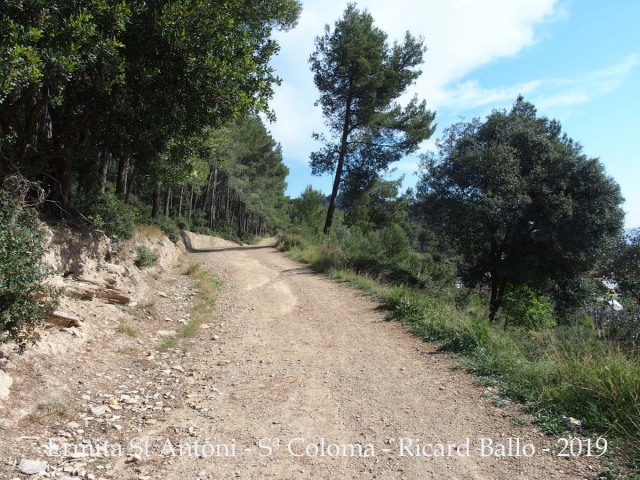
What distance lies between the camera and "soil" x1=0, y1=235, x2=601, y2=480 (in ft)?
10.9

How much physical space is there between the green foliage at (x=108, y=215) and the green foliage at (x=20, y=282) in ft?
10.9

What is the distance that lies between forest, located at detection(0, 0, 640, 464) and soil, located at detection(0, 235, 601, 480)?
2.23ft

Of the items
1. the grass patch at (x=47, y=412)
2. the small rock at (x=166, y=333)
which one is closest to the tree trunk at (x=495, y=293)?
the small rock at (x=166, y=333)

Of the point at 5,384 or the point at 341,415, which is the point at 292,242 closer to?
the point at 341,415

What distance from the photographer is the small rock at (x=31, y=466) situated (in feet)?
9.82

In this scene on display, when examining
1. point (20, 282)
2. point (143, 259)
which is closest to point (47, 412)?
point (20, 282)

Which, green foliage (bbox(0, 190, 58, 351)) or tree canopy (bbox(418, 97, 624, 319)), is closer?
green foliage (bbox(0, 190, 58, 351))

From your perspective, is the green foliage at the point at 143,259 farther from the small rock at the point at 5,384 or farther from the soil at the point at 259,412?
the small rock at the point at 5,384

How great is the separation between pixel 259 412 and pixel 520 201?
1236cm

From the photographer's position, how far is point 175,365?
5.67 m

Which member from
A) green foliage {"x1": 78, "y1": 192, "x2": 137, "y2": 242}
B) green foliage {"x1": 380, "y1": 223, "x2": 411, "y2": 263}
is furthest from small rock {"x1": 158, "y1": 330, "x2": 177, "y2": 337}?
green foliage {"x1": 380, "y1": 223, "x2": 411, "y2": 263}

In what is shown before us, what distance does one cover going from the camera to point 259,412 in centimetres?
430

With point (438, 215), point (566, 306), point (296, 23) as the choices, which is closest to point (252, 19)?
point (296, 23)

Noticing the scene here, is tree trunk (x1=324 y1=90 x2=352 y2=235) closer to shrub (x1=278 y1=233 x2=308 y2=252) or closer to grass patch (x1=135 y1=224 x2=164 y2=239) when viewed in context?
shrub (x1=278 y1=233 x2=308 y2=252)
